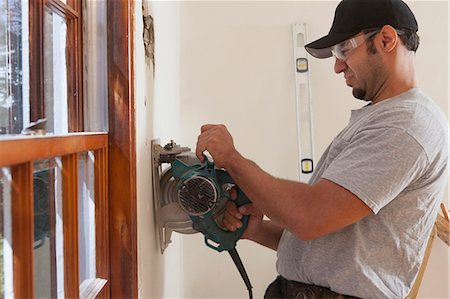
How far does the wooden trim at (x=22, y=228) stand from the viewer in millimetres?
681

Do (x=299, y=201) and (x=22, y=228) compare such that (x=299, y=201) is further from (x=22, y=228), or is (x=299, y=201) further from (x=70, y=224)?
(x=22, y=228)

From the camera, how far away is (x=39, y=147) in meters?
0.71

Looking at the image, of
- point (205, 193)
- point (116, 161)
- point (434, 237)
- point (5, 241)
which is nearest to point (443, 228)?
point (434, 237)

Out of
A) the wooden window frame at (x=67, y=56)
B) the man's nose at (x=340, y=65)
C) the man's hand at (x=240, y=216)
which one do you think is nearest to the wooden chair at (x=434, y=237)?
the man's hand at (x=240, y=216)

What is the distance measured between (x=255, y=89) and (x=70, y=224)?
170 centimetres

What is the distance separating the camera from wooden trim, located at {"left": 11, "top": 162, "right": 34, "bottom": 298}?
0.68m

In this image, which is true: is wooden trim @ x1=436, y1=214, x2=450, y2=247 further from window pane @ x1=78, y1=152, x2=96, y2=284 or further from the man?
window pane @ x1=78, y1=152, x2=96, y2=284

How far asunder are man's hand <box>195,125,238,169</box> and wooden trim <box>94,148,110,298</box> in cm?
29

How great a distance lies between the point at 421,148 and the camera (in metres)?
1.19

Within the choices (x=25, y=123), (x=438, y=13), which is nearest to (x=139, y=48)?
(x=25, y=123)

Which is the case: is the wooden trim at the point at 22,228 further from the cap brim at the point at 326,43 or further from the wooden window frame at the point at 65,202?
the cap brim at the point at 326,43

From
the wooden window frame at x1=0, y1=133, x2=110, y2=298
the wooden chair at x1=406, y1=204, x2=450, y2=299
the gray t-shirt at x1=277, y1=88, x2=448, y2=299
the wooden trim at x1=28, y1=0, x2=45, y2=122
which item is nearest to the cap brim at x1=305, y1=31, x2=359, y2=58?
the gray t-shirt at x1=277, y1=88, x2=448, y2=299

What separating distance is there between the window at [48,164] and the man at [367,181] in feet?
1.22

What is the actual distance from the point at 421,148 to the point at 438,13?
154cm
